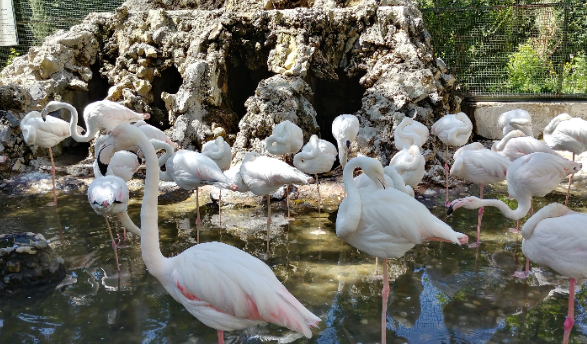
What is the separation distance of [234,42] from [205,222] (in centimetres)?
356

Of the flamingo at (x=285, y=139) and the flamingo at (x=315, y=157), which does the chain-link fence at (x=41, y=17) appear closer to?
the flamingo at (x=285, y=139)

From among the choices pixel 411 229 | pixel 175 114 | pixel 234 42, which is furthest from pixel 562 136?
pixel 175 114

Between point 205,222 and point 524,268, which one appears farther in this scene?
point 205,222

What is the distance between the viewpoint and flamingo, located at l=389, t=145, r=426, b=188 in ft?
16.1

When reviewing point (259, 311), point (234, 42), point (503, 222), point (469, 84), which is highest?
point (234, 42)

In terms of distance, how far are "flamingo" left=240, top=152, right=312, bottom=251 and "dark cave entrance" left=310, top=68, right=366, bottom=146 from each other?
3.88 metres

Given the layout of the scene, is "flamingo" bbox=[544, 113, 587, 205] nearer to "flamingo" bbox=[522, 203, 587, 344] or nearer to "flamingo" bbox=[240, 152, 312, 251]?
"flamingo" bbox=[522, 203, 587, 344]

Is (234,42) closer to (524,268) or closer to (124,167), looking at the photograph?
(124,167)

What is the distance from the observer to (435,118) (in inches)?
272

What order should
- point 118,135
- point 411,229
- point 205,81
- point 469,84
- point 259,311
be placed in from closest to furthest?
1. point 259,311
2. point 118,135
3. point 411,229
4. point 205,81
5. point 469,84

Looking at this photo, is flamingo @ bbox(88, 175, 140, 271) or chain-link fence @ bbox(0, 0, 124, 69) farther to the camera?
chain-link fence @ bbox(0, 0, 124, 69)

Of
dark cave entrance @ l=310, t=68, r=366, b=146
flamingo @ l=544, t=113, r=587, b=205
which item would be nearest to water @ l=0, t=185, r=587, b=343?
flamingo @ l=544, t=113, r=587, b=205

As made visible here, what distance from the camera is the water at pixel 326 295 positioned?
126 inches

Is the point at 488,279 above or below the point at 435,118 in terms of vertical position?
below
